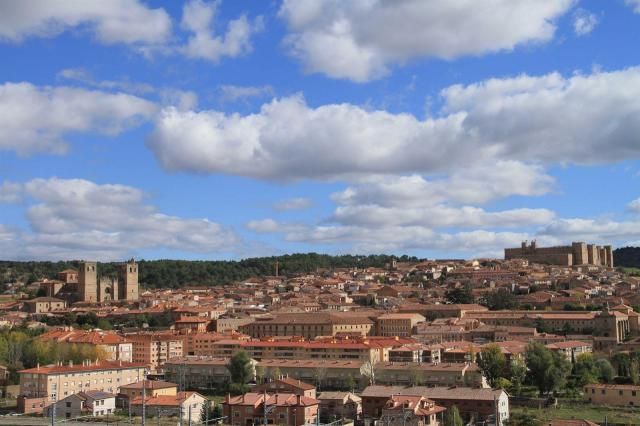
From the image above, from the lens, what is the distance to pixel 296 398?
118 feet

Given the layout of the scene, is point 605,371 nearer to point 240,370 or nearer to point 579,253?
point 240,370

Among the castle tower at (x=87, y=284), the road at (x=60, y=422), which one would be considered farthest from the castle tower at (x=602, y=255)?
the road at (x=60, y=422)

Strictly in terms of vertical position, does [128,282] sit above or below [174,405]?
above

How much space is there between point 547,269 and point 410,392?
65958 millimetres

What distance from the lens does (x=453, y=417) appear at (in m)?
33.5

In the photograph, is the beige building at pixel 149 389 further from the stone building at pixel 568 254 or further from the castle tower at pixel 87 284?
the stone building at pixel 568 254

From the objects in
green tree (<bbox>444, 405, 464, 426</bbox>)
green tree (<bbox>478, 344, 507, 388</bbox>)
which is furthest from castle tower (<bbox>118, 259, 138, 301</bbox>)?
green tree (<bbox>444, 405, 464, 426</bbox>)

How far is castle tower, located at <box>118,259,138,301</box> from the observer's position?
92.4 metres

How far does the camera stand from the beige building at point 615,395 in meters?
37.9

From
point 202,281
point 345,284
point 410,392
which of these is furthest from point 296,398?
point 202,281

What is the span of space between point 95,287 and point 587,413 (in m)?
64.4

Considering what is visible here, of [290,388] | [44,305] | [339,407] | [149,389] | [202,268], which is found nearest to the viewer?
[339,407]

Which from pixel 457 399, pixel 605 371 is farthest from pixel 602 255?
pixel 457 399

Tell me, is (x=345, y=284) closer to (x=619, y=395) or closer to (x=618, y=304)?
(x=618, y=304)
